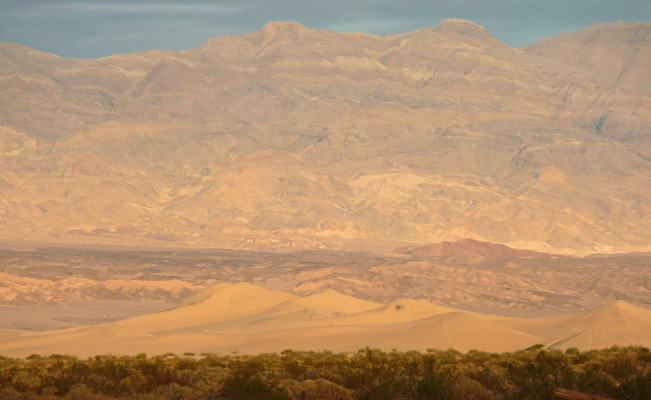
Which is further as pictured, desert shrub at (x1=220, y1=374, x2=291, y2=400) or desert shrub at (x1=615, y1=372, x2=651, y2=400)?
desert shrub at (x1=220, y1=374, x2=291, y2=400)

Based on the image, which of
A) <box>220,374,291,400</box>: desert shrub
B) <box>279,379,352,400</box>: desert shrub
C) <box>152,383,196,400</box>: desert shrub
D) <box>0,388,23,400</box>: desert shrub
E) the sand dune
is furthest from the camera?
the sand dune

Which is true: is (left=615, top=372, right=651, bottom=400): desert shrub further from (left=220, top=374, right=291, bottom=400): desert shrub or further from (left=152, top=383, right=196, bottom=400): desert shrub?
(left=152, top=383, right=196, bottom=400): desert shrub

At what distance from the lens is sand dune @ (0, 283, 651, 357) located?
44.5 m

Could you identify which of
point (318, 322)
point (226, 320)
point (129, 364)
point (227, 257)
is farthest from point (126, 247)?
point (129, 364)

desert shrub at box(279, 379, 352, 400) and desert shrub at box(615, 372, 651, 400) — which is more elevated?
desert shrub at box(615, 372, 651, 400)

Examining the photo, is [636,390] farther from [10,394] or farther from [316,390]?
[10,394]

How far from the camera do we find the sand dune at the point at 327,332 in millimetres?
44500

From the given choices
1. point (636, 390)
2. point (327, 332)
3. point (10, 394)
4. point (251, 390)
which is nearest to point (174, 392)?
point (251, 390)

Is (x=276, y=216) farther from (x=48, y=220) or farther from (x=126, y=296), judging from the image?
(x=126, y=296)

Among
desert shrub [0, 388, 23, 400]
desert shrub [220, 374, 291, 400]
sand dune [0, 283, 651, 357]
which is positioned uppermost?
sand dune [0, 283, 651, 357]

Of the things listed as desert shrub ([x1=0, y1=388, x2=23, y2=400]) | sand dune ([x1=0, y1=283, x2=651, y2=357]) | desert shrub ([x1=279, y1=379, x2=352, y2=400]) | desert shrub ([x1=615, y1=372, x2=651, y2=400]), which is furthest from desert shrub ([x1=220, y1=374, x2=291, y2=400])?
sand dune ([x1=0, y1=283, x2=651, y2=357])

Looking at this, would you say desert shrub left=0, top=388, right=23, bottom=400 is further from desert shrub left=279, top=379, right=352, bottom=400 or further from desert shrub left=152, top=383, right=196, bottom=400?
desert shrub left=279, top=379, right=352, bottom=400

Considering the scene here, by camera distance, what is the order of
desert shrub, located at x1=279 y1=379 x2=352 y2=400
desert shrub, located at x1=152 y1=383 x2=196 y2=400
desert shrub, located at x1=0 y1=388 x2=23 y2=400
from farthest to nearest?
desert shrub, located at x1=279 y1=379 x2=352 y2=400
desert shrub, located at x1=152 y1=383 x2=196 y2=400
desert shrub, located at x1=0 y1=388 x2=23 y2=400

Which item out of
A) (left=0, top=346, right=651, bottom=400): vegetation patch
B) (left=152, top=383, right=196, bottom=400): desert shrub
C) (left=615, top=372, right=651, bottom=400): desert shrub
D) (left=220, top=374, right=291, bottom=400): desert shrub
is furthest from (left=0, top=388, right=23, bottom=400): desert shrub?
(left=615, top=372, right=651, bottom=400): desert shrub
